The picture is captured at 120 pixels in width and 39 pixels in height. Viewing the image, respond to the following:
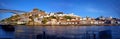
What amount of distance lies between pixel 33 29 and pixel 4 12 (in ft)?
19.8

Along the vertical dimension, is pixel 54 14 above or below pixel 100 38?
above

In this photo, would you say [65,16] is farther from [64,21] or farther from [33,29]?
[33,29]

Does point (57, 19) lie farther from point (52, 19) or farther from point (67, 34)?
point (67, 34)

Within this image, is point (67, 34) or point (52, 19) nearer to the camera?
point (52, 19)

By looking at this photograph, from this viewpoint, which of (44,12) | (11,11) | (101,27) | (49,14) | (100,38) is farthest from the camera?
(101,27)

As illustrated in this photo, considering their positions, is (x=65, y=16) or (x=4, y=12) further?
(x=65, y=16)

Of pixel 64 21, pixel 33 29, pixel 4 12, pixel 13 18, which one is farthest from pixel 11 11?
pixel 33 29

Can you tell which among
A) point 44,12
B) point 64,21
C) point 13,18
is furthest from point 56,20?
point 13,18

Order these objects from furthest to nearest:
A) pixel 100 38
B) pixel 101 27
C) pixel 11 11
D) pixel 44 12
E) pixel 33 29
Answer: pixel 33 29 < pixel 101 27 < pixel 44 12 < pixel 100 38 < pixel 11 11

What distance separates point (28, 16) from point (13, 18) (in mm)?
507

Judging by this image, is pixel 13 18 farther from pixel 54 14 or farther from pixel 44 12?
pixel 54 14

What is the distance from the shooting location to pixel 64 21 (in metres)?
12.2

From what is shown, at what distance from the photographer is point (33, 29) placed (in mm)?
15414

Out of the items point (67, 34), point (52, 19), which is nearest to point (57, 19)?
point (52, 19)
